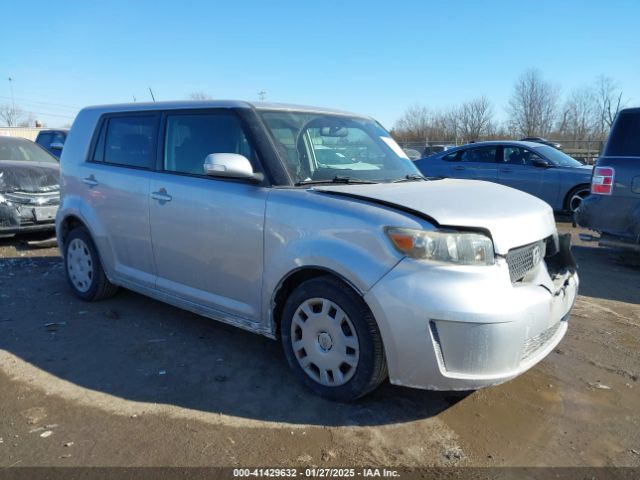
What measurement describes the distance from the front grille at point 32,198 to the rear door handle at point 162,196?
4449 mm

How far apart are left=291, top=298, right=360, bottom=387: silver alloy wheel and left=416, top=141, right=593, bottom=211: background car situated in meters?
8.08

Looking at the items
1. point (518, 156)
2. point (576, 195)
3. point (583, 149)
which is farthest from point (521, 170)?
point (583, 149)

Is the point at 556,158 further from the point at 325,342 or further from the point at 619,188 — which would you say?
the point at 325,342

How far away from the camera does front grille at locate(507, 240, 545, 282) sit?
2.89 meters

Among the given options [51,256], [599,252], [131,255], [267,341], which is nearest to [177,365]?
[267,341]

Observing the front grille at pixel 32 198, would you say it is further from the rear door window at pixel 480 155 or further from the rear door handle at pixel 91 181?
the rear door window at pixel 480 155

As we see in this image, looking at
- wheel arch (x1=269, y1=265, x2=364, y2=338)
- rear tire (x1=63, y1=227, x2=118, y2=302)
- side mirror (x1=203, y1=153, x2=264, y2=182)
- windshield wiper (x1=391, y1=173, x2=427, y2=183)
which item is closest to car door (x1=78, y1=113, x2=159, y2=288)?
rear tire (x1=63, y1=227, x2=118, y2=302)

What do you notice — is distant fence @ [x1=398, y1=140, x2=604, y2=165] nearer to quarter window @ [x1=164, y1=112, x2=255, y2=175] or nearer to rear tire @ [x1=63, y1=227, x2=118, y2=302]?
rear tire @ [x1=63, y1=227, x2=118, y2=302]

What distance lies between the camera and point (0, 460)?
8.46ft

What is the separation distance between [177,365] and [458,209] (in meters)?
2.23

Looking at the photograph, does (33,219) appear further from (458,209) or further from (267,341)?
(458,209)

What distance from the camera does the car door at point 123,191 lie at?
4.14m

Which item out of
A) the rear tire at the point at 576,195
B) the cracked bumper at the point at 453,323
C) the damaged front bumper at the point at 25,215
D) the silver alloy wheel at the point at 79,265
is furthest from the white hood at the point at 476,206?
the rear tire at the point at 576,195

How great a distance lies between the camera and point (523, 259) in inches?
119
